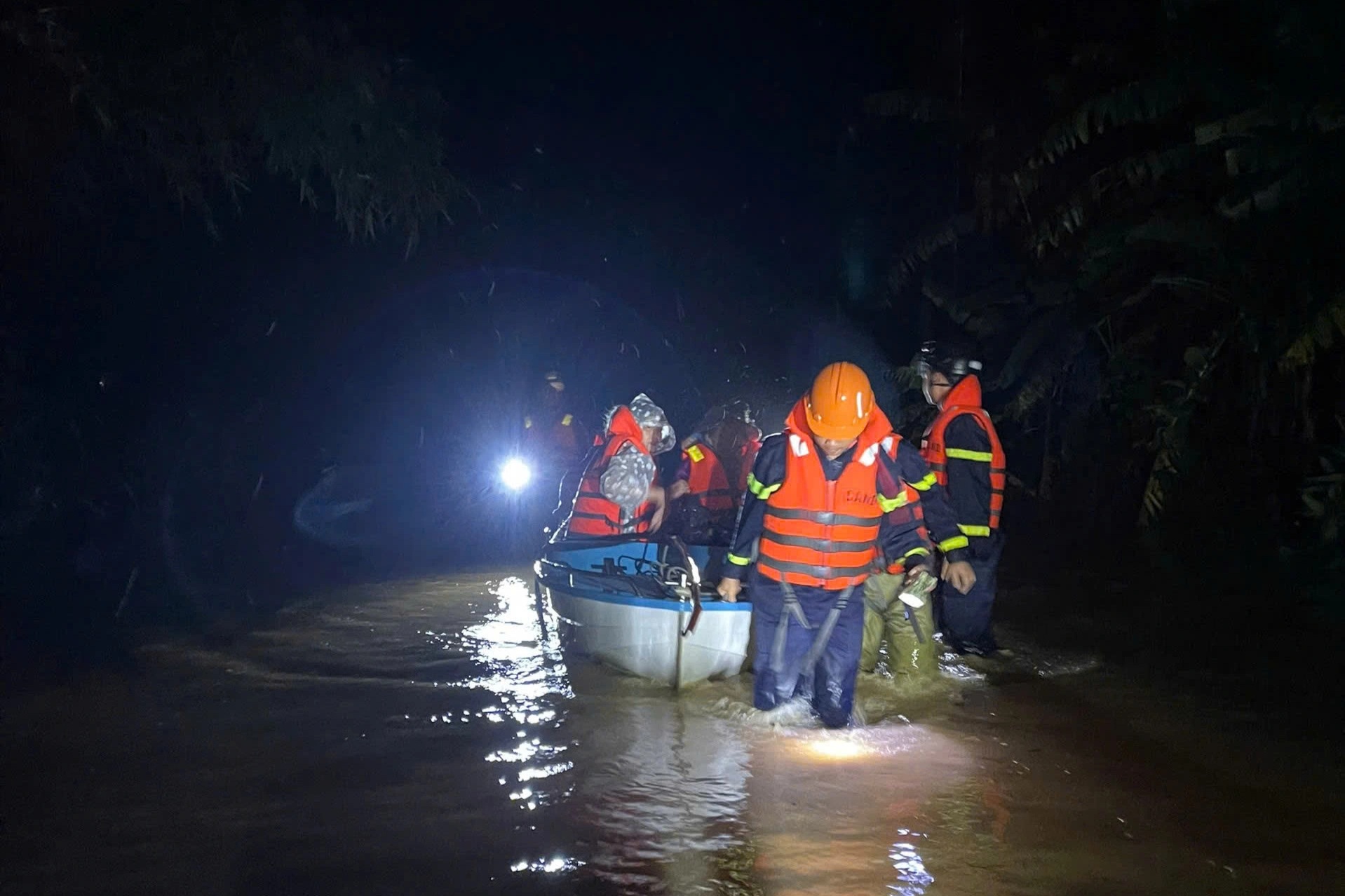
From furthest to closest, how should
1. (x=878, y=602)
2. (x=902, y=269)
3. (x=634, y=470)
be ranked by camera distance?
(x=902, y=269)
(x=634, y=470)
(x=878, y=602)

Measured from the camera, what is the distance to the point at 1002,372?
15664 mm

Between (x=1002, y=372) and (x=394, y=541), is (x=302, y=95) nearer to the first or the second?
(x=394, y=541)

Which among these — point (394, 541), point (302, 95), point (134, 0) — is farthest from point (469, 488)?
point (134, 0)

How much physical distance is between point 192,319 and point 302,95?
20.5 feet

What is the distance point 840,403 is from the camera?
20.5 feet

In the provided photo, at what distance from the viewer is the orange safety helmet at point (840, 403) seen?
625cm

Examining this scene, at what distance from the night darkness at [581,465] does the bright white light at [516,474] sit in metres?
0.29

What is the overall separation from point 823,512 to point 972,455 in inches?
88.0

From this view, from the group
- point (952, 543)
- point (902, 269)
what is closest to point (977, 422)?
point (952, 543)

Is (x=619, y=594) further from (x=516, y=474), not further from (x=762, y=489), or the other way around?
(x=516, y=474)

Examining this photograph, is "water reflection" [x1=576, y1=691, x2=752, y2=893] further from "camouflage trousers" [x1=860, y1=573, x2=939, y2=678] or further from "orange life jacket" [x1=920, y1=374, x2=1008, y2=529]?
"orange life jacket" [x1=920, y1=374, x2=1008, y2=529]

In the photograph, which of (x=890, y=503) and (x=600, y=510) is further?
(x=600, y=510)

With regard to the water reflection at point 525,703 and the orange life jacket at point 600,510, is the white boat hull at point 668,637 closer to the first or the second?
the water reflection at point 525,703

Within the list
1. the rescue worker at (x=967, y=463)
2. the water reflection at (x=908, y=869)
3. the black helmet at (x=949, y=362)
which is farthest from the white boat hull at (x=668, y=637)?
the water reflection at (x=908, y=869)
